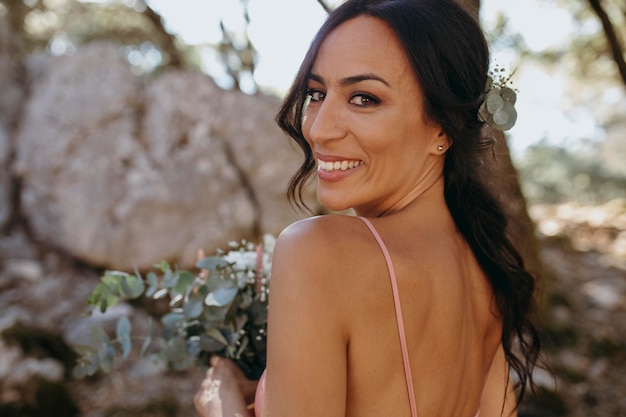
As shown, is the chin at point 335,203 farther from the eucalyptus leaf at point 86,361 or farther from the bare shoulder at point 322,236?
the eucalyptus leaf at point 86,361

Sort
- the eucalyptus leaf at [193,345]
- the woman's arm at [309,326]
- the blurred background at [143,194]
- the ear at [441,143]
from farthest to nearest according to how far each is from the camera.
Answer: the blurred background at [143,194] → the eucalyptus leaf at [193,345] → the ear at [441,143] → the woman's arm at [309,326]

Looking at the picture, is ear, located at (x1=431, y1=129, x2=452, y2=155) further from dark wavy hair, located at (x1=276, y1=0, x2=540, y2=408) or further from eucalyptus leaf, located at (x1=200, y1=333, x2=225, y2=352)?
eucalyptus leaf, located at (x1=200, y1=333, x2=225, y2=352)

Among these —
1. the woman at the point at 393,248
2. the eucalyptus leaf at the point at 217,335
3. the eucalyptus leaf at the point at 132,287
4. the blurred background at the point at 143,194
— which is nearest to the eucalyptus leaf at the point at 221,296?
the eucalyptus leaf at the point at 217,335

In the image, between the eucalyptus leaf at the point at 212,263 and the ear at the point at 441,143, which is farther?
the eucalyptus leaf at the point at 212,263

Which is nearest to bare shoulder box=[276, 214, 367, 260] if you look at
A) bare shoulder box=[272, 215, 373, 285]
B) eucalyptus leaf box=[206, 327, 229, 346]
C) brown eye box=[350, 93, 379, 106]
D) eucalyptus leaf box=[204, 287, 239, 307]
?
bare shoulder box=[272, 215, 373, 285]

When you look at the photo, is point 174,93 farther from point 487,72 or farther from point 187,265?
point 487,72

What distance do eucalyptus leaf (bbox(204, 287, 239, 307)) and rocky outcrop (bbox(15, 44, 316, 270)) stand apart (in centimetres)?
309

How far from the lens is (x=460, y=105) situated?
1498 mm

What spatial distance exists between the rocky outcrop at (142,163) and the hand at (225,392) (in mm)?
3106

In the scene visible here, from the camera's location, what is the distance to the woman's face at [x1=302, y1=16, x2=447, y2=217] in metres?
1.44

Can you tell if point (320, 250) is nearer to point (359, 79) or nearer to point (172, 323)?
point (359, 79)

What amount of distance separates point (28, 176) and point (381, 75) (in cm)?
460

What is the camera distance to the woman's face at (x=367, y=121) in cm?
144

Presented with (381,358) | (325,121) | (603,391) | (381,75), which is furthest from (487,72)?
(603,391)
